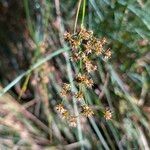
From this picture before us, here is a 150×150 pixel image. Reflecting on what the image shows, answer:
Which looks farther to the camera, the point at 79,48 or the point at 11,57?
the point at 11,57

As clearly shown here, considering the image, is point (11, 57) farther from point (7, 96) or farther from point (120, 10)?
point (120, 10)

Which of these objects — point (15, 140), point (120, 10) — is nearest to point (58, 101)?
point (15, 140)

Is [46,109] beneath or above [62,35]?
beneath

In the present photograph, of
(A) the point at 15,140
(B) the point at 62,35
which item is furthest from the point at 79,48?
(A) the point at 15,140

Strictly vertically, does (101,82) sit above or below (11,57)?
below

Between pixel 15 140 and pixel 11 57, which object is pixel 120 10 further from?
pixel 15 140

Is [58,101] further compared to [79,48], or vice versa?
[58,101]
